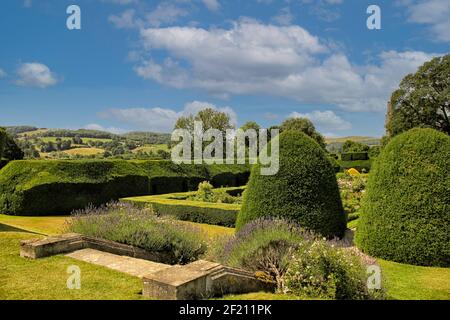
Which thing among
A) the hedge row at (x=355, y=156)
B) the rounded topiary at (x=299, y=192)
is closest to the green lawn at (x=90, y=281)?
the rounded topiary at (x=299, y=192)

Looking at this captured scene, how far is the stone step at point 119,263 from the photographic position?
209 inches

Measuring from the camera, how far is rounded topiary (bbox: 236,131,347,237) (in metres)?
9.21

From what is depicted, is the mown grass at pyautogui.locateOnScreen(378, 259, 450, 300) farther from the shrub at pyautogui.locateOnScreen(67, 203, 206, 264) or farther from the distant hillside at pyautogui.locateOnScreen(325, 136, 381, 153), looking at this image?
the distant hillside at pyautogui.locateOnScreen(325, 136, 381, 153)

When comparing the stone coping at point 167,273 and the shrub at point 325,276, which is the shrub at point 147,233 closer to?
the stone coping at point 167,273

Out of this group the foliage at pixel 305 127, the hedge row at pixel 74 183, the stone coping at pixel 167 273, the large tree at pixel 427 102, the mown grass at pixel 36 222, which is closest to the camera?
the stone coping at pixel 167 273

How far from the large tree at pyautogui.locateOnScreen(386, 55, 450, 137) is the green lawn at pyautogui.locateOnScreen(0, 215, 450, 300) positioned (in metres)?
33.0

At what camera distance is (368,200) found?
8.58 metres

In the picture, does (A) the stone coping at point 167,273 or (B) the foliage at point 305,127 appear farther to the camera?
(B) the foliage at point 305,127

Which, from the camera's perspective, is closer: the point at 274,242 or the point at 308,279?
the point at 308,279

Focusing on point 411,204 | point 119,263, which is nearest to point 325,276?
point 119,263

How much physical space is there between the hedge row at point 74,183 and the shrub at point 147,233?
11712mm
